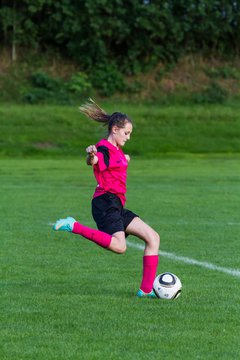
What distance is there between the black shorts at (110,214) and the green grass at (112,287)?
545 mm

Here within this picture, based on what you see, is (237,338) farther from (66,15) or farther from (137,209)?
(66,15)

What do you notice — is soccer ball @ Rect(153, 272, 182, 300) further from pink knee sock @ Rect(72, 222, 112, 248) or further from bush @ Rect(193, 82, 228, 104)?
bush @ Rect(193, 82, 228, 104)

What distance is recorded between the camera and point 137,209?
18.9m

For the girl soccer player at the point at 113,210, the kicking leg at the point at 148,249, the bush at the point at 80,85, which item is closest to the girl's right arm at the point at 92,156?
the girl soccer player at the point at 113,210

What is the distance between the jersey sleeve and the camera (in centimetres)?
977

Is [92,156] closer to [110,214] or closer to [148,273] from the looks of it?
[110,214]

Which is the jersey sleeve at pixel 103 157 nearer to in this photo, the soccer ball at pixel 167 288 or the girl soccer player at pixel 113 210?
the girl soccer player at pixel 113 210

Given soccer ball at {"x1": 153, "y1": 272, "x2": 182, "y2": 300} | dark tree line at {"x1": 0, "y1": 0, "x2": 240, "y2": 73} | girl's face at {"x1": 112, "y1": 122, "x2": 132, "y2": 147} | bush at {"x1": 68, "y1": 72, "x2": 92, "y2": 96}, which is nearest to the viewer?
soccer ball at {"x1": 153, "y1": 272, "x2": 182, "y2": 300}

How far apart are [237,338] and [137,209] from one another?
11.6 m

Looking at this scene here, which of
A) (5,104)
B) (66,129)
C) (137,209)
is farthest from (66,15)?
(137,209)

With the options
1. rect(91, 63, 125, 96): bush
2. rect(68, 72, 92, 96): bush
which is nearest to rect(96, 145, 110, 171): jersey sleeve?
rect(68, 72, 92, 96): bush

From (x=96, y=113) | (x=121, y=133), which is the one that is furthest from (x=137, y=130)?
(x=121, y=133)

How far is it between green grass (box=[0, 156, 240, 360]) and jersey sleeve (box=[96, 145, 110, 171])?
Result: 3.52 feet

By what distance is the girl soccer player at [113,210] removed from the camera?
9.66 m
